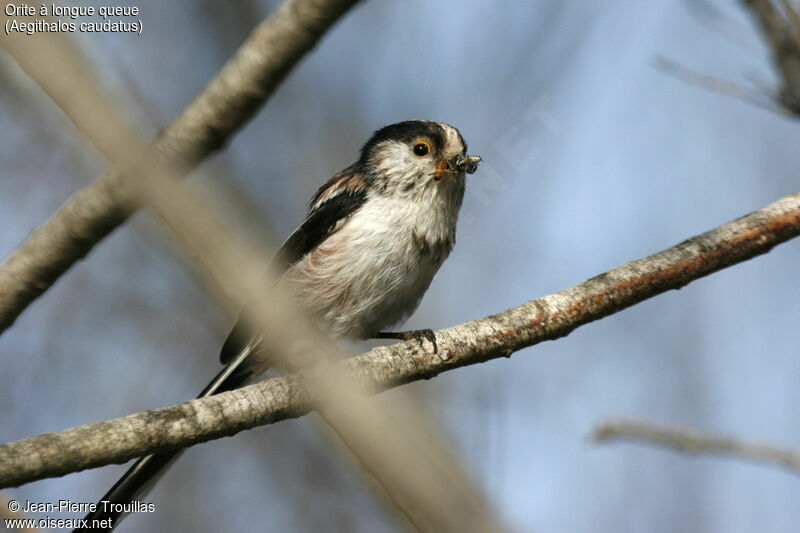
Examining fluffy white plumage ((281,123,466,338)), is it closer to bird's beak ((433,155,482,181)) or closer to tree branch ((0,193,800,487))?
bird's beak ((433,155,482,181))

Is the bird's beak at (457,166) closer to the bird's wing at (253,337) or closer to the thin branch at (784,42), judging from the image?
the bird's wing at (253,337)

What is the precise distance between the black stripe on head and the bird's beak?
0.14 metres

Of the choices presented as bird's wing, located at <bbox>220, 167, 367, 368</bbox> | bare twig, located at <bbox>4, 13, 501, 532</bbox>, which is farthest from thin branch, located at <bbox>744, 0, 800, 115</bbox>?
bare twig, located at <bbox>4, 13, 501, 532</bbox>

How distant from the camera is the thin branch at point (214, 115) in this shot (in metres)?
2.67

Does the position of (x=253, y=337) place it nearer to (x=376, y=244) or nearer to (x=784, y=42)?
(x=376, y=244)

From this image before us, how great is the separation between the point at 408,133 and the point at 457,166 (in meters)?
0.48

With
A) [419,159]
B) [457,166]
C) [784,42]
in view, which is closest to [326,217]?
[419,159]

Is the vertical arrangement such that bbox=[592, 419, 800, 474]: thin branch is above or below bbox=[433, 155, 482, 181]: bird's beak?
below

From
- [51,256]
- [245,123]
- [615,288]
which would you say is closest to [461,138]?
[615,288]

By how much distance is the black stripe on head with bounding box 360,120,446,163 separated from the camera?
4.89 metres

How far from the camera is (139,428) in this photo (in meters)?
2.71

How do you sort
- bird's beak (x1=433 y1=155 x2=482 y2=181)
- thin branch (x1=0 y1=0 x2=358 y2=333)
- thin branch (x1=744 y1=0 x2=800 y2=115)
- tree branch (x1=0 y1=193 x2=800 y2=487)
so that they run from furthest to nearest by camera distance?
1. bird's beak (x1=433 y1=155 x2=482 y2=181)
2. thin branch (x1=744 y1=0 x2=800 y2=115)
3. tree branch (x1=0 y1=193 x2=800 y2=487)
4. thin branch (x1=0 y1=0 x2=358 y2=333)

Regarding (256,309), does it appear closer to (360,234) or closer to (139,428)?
(139,428)

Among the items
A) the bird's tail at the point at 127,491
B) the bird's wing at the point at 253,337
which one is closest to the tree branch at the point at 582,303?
the bird's wing at the point at 253,337
